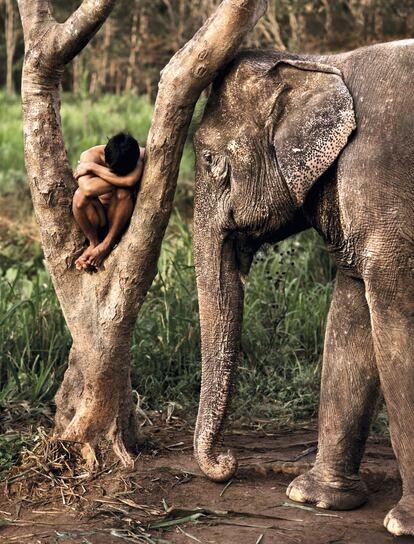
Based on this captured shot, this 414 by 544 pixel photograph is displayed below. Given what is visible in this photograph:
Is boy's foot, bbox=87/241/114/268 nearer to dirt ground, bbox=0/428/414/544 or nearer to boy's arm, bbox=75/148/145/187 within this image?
boy's arm, bbox=75/148/145/187

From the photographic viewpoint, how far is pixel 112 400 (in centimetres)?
514

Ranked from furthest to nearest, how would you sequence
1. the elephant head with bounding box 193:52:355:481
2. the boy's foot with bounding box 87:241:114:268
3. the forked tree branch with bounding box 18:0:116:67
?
the boy's foot with bounding box 87:241:114:268 → the forked tree branch with bounding box 18:0:116:67 → the elephant head with bounding box 193:52:355:481

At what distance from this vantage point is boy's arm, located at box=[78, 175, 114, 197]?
4852mm

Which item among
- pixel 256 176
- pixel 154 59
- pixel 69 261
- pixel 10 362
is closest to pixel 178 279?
pixel 10 362

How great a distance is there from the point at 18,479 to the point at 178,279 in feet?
7.13

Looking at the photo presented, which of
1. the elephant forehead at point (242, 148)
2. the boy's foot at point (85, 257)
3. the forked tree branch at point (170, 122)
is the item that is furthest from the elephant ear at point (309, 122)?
the boy's foot at point (85, 257)

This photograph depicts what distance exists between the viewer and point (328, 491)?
16.2ft

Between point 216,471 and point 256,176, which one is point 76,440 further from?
point 256,176

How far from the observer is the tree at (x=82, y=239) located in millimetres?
4824

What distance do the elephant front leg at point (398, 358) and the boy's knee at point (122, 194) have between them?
1112mm

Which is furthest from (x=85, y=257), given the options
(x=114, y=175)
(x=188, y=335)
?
(x=188, y=335)

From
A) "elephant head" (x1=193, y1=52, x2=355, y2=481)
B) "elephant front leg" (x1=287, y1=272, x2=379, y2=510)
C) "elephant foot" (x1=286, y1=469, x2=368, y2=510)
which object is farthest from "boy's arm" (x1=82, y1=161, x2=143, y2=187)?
"elephant foot" (x1=286, y1=469, x2=368, y2=510)

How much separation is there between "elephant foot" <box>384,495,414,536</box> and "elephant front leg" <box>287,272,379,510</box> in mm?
371

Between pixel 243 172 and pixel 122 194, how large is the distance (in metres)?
0.56
